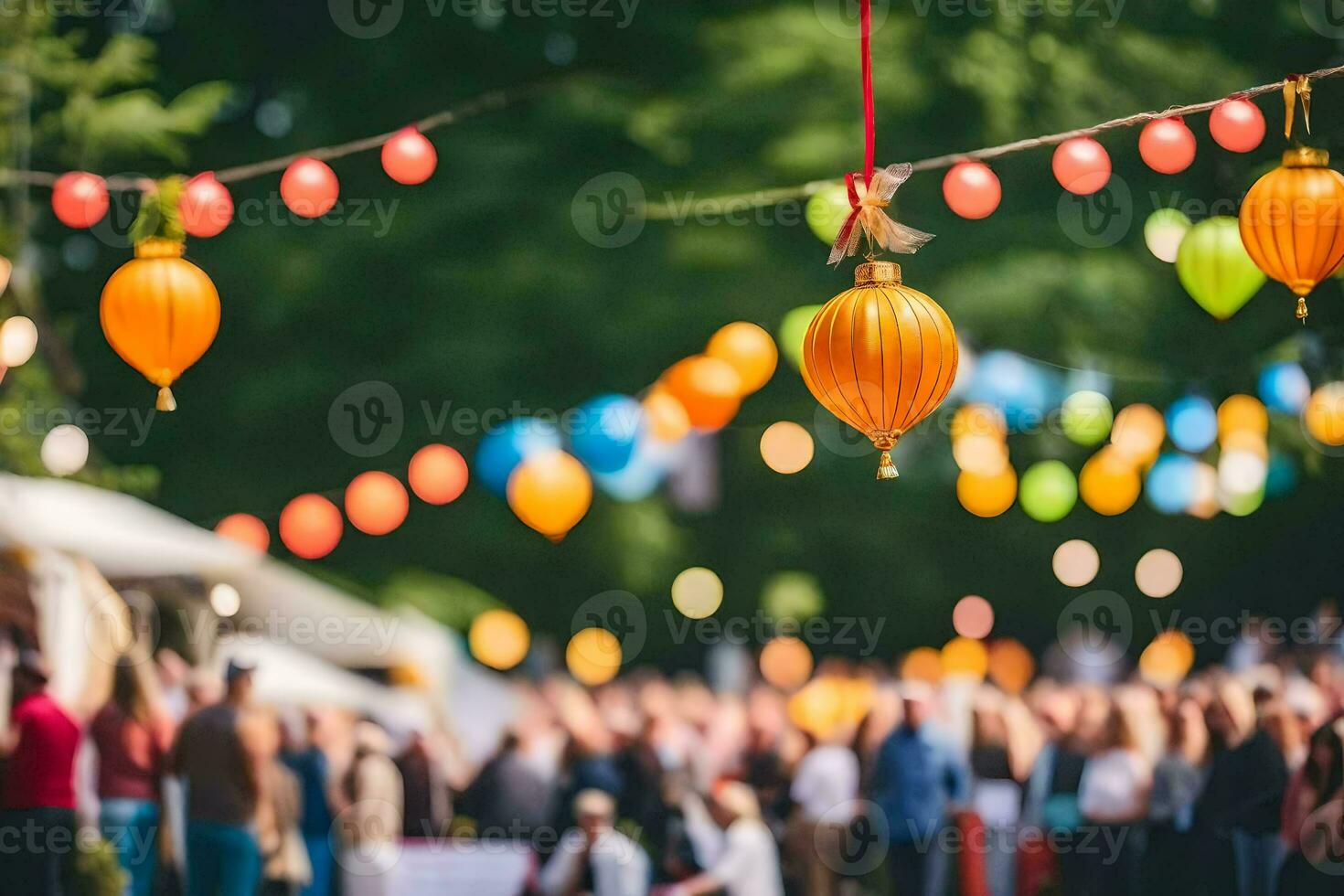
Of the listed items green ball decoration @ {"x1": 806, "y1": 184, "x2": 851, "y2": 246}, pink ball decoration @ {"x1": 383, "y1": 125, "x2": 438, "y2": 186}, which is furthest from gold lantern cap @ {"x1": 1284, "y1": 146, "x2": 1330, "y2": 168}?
pink ball decoration @ {"x1": 383, "y1": 125, "x2": 438, "y2": 186}

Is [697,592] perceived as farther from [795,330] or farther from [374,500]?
[374,500]

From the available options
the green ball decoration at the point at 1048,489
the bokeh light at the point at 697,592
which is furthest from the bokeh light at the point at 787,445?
the green ball decoration at the point at 1048,489

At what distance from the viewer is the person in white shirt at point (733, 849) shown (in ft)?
20.7

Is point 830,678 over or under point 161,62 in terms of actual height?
under

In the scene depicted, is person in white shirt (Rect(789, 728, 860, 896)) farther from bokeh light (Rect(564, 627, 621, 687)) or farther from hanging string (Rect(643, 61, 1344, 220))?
hanging string (Rect(643, 61, 1344, 220))

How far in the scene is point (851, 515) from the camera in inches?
301

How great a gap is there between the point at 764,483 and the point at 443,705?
177cm

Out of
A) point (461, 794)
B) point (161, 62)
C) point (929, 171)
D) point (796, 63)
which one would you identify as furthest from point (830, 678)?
point (161, 62)

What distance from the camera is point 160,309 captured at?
14.6 feet

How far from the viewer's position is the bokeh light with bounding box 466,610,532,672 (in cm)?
714

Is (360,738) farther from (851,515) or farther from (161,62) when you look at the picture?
(161,62)

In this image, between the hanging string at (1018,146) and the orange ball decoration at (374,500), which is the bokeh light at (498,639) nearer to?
the orange ball decoration at (374,500)

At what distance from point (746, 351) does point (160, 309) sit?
8.19ft

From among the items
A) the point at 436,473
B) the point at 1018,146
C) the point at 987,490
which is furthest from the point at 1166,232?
the point at 436,473
